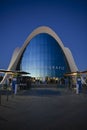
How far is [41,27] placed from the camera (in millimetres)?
64438

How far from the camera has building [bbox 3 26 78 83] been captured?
6062 centimetres

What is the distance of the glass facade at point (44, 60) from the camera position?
2384 inches

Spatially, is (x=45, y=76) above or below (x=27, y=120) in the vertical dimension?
above

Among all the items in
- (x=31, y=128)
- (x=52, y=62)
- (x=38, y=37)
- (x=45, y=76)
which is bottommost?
(x=31, y=128)

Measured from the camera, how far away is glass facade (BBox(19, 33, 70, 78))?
60562 mm

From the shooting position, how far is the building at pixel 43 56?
199 ft

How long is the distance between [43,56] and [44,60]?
1205 millimetres

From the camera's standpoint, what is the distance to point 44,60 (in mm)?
60844

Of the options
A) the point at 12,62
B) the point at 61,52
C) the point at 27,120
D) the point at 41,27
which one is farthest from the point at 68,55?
the point at 27,120

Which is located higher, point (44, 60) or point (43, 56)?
point (43, 56)

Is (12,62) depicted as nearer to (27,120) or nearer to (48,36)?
(48,36)

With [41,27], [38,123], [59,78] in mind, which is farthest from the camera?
[41,27]

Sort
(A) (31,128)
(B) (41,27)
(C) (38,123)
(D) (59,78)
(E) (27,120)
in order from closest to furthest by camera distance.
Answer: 1. (A) (31,128)
2. (C) (38,123)
3. (E) (27,120)
4. (D) (59,78)
5. (B) (41,27)

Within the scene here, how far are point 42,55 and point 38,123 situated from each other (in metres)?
53.8
